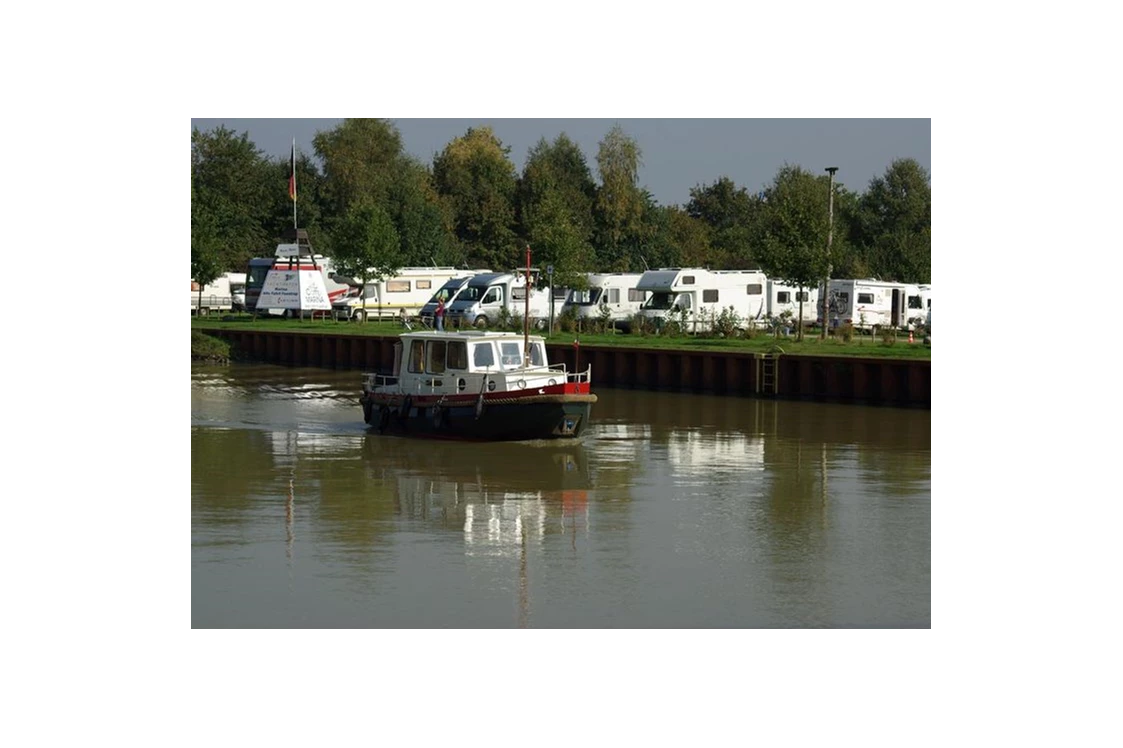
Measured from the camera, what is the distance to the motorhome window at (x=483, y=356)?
31062 millimetres

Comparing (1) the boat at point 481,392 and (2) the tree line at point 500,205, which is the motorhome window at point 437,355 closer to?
(1) the boat at point 481,392

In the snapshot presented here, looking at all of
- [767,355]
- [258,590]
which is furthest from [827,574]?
[767,355]

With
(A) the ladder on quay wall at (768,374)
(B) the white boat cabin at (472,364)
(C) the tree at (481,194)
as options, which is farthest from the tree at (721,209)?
(B) the white boat cabin at (472,364)

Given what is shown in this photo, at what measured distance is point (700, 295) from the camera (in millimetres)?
56625

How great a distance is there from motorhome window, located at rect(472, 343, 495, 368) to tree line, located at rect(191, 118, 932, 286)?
5066 cm

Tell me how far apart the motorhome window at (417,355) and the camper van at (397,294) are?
3885 centimetres

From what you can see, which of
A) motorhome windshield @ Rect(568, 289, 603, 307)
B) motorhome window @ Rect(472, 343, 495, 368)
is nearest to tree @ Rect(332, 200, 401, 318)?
motorhome windshield @ Rect(568, 289, 603, 307)

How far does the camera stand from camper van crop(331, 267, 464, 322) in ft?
235

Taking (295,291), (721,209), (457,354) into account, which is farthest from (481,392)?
→ (721,209)

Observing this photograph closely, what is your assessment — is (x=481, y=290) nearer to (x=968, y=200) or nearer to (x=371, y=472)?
(x=371, y=472)

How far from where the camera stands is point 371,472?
27.8 m

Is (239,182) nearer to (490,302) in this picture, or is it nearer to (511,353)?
(490,302)
